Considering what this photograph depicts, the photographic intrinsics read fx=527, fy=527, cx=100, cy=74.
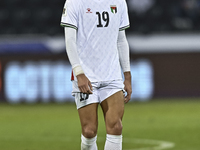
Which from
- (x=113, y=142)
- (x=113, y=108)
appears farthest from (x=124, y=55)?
(x=113, y=142)

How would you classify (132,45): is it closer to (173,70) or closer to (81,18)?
(173,70)

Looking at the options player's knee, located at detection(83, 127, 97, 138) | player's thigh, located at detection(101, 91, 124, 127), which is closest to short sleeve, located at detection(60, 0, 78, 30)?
player's thigh, located at detection(101, 91, 124, 127)

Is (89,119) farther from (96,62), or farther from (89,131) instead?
(96,62)

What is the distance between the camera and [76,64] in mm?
4699

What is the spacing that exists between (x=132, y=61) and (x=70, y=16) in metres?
12.6

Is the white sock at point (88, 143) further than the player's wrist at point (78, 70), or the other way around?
the white sock at point (88, 143)

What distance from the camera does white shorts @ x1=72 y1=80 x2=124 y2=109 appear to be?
15.9ft

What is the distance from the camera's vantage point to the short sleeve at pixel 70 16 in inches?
188

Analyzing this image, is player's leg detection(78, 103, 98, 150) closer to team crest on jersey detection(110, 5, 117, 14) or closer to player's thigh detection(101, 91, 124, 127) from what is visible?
player's thigh detection(101, 91, 124, 127)

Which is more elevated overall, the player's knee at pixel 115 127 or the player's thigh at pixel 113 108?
the player's thigh at pixel 113 108

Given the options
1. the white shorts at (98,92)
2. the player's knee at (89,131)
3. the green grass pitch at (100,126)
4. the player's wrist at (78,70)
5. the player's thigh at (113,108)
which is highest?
the player's wrist at (78,70)

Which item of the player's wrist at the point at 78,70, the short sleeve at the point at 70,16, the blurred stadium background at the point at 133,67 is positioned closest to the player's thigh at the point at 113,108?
the player's wrist at the point at 78,70

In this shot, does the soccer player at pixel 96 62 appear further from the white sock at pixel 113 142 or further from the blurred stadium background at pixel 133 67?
the blurred stadium background at pixel 133 67

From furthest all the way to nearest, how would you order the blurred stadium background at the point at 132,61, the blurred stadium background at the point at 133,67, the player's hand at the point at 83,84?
1. the blurred stadium background at the point at 133,67
2. the blurred stadium background at the point at 132,61
3. the player's hand at the point at 83,84
